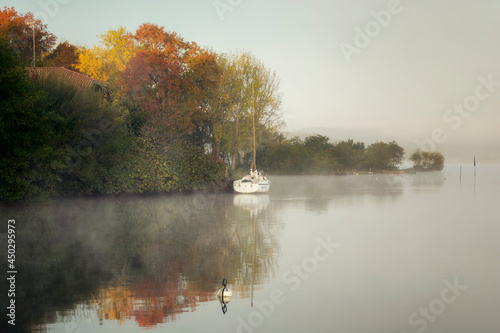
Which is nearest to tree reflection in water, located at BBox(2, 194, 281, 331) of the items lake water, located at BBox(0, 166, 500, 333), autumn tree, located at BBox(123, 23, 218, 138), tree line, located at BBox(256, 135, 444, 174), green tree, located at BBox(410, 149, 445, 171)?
lake water, located at BBox(0, 166, 500, 333)

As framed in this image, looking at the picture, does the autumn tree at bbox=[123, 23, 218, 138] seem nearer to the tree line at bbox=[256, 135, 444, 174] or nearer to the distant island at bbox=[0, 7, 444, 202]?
the distant island at bbox=[0, 7, 444, 202]

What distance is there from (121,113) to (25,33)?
23.1 metres

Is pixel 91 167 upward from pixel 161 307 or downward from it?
upward

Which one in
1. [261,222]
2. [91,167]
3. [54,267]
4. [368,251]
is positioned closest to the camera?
[54,267]

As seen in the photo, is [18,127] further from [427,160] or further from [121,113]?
[427,160]

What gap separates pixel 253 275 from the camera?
11.3 meters

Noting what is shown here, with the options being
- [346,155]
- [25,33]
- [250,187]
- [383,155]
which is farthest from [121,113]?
[383,155]

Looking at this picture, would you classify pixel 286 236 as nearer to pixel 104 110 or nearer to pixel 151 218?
pixel 151 218

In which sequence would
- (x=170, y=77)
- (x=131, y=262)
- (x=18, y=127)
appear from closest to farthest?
1. (x=131, y=262)
2. (x=18, y=127)
3. (x=170, y=77)

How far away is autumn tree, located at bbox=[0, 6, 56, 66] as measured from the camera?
163 ft

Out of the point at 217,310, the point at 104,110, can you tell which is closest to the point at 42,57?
the point at 104,110

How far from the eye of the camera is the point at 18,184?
915 inches

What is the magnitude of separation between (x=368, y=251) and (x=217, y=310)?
7479mm

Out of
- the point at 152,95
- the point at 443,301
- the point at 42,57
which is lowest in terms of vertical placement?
the point at 443,301
